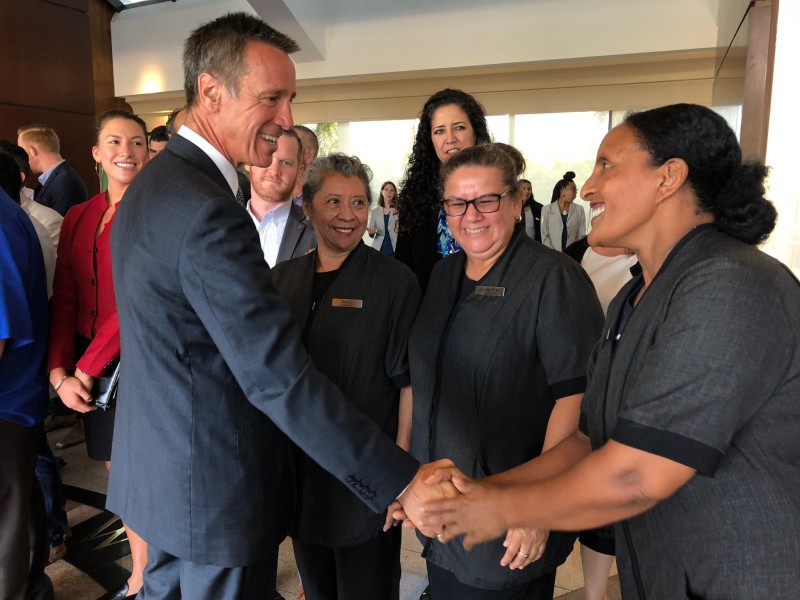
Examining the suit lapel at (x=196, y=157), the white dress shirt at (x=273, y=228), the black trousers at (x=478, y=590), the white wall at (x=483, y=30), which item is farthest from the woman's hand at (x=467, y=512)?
the white wall at (x=483, y=30)

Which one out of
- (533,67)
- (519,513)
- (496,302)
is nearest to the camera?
(519,513)

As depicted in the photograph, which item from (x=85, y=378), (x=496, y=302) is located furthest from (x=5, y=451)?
(x=496, y=302)

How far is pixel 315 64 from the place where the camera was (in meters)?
8.45

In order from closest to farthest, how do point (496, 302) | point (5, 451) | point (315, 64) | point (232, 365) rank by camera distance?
1. point (232, 365)
2. point (496, 302)
3. point (5, 451)
4. point (315, 64)

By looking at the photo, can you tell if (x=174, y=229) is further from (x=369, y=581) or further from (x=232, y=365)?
(x=369, y=581)

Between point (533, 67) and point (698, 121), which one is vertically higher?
point (533, 67)

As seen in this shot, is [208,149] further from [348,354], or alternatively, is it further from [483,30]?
[483,30]

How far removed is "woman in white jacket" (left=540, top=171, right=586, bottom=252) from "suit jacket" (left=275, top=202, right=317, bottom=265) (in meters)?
5.59

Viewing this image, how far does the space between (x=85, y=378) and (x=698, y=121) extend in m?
2.03

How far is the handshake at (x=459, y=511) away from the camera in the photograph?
48.6 inches

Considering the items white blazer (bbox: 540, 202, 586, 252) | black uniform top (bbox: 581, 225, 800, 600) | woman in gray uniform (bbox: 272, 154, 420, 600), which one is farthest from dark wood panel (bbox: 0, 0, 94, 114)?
black uniform top (bbox: 581, 225, 800, 600)

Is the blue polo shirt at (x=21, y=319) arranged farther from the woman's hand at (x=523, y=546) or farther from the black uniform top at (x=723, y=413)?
the black uniform top at (x=723, y=413)

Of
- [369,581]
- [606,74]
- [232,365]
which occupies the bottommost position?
[369,581]

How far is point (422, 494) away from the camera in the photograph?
4.69ft
